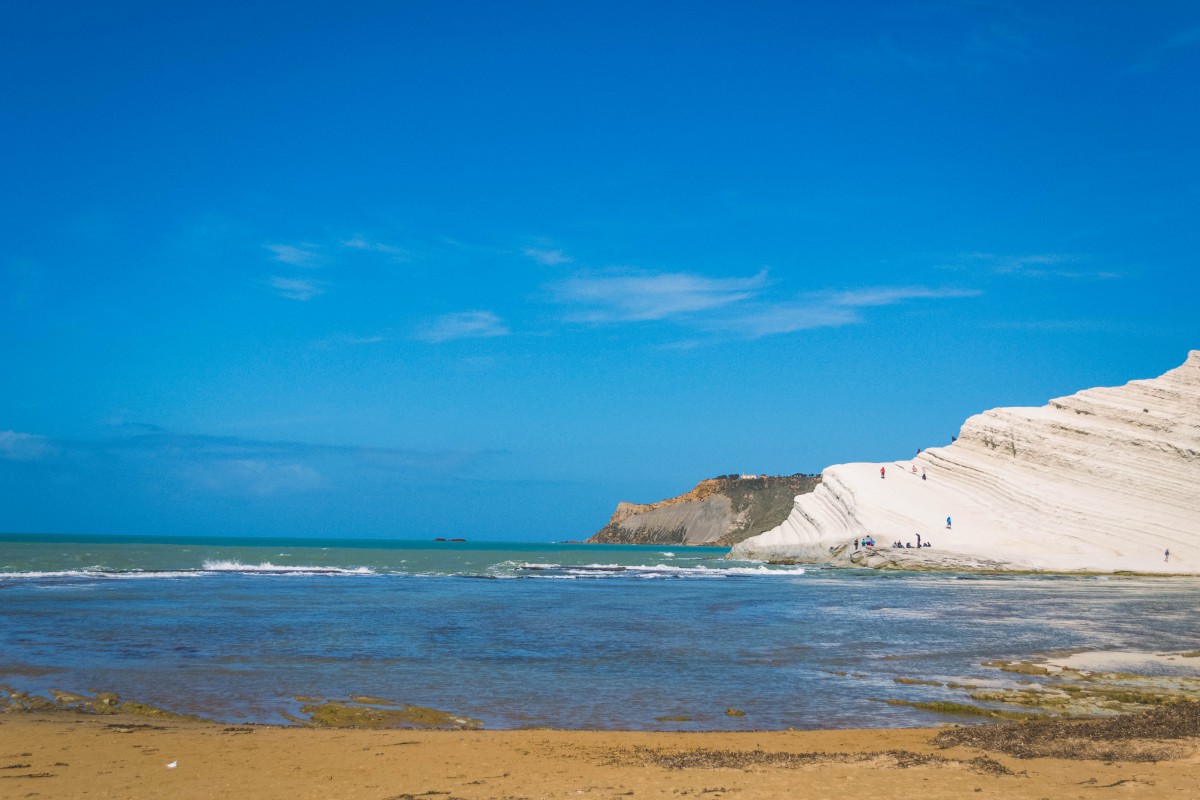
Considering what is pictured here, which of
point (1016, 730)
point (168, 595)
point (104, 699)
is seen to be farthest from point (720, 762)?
point (168, 595)

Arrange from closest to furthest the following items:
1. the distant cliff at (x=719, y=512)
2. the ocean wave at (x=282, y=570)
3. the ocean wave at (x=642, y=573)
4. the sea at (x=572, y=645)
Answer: the sea at (x=572, y=645) < the ocean wave at (x=642, y=573) < the ocean wave at (x=282, y=570) < the distant cliff at (x=719, y=512)

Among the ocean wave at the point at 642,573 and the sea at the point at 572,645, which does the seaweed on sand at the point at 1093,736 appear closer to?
the sea at the point at 572,645

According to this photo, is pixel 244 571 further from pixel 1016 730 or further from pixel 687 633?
pixel 1016 730

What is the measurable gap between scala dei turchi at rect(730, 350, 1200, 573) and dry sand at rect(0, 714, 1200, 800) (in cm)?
3949

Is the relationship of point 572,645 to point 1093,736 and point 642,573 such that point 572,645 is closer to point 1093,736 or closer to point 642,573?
point 1093,736

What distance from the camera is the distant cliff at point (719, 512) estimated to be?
133 meters

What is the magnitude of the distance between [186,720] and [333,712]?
1.53 metres

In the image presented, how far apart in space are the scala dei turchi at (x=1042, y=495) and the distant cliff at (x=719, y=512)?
66.0 metres

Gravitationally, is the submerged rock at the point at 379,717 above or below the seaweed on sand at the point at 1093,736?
below

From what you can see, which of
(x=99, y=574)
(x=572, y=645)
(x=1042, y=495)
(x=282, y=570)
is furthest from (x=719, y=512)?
(x=572, y=645)

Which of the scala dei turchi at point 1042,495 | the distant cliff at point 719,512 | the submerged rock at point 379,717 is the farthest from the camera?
the distant cliff at point 719,512

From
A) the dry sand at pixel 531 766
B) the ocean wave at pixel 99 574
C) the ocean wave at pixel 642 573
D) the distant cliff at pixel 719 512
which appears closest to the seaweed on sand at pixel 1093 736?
the dry sand at pixel 531 766

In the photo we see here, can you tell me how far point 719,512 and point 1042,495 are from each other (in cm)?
9179

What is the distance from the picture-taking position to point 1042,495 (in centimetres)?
4988
